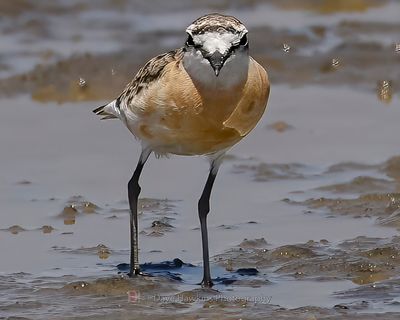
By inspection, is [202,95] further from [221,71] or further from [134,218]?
[134,218]

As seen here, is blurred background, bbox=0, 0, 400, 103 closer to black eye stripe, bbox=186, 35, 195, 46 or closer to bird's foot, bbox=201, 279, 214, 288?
bird's foot, bbox=201, 279, 214, 288

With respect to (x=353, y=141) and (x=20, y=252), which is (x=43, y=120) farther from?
(x=20, y=252)

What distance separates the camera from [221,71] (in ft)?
26.6

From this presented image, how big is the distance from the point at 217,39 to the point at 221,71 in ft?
0.90

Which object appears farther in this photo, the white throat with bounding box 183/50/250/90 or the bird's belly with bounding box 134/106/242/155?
the bird's belly with bounding box 134/106/242/155

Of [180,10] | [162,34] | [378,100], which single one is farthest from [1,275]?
[180,10]

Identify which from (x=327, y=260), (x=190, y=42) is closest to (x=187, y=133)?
(x=190, y=42)

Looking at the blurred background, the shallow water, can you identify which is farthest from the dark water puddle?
the blurred background

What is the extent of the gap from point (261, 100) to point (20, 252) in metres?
2.48

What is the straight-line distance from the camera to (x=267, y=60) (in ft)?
53.4

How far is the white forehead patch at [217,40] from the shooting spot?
788 centimetres

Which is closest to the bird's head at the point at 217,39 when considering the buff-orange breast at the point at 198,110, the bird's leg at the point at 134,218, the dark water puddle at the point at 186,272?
the buff-orange breast at the point at 198,110

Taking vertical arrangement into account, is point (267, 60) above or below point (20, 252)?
above

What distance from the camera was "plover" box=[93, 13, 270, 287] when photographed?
7984 mm
